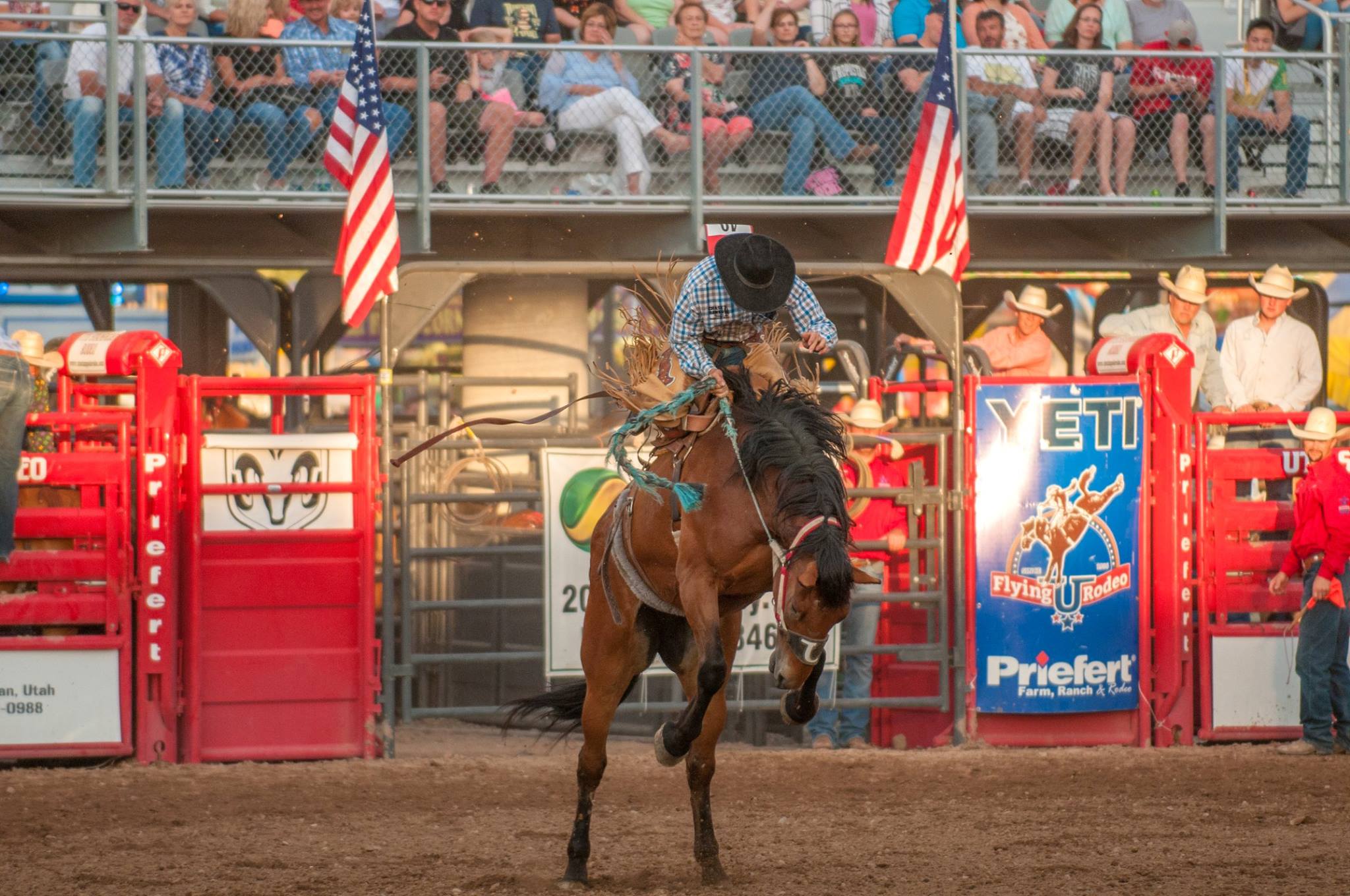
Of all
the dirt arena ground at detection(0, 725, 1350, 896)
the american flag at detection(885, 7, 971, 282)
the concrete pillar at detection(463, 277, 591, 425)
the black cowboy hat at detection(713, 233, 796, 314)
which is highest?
the american flag at detection(885, 7, 971, 282)

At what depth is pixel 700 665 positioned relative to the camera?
662 centimetres

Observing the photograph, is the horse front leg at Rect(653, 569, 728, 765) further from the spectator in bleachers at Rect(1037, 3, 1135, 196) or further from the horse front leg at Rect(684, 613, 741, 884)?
the spectator in bleachers at Rect(1037, 3, 1135, 196)

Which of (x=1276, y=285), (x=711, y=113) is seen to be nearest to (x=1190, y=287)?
(x=1276, y=285)

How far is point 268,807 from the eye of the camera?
29.5 feet

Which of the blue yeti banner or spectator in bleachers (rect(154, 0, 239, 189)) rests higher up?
spectator in bleachers (rect(154, 0, 239, 189))

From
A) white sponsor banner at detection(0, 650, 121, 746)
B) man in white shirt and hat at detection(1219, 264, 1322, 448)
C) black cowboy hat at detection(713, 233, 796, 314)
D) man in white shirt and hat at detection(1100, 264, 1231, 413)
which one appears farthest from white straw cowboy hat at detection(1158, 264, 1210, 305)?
white sponsor banner at detection(0, 650, 121, 746)

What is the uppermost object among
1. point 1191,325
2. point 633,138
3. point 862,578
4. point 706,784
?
point 633,138

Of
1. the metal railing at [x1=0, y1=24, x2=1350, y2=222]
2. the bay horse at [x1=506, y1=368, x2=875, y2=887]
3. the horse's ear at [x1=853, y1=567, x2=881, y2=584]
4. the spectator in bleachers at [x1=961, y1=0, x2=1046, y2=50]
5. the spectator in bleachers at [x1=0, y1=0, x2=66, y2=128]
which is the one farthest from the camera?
the spectator in bleachers at [x1=961, y1=0, x2=1046, y2=50]

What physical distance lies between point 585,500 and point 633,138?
11.5 feet

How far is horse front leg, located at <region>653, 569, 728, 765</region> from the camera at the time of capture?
6.50 m

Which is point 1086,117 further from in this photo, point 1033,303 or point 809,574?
→ point 809,574

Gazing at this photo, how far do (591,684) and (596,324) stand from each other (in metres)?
8.78

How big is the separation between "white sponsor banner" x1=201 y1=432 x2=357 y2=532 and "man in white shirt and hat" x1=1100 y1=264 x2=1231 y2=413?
19.3 feet

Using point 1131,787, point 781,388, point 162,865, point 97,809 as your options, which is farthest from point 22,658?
point 1131,787
